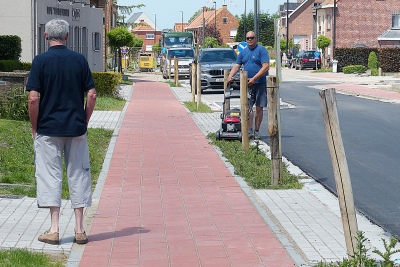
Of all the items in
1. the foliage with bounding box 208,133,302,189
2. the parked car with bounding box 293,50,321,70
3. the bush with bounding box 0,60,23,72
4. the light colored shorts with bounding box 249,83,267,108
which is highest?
the parked car with bounding box 293,50,321,70

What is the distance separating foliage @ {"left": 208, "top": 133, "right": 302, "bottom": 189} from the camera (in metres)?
11.2

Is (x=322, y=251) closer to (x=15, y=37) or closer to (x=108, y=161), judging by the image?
(x=108, y=161)

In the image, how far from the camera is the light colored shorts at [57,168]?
7.61 meters

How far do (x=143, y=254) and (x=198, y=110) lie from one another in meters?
17.2

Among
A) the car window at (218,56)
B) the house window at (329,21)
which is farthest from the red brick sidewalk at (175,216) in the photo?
the house window at (329,21)

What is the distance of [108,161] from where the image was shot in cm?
1336

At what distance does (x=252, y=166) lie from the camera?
12.6 m

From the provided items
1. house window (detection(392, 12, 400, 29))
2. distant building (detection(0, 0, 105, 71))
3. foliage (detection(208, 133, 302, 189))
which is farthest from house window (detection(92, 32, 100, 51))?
house window (detection(392, 12, 400, 29))

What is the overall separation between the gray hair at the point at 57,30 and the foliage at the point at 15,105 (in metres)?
10.7

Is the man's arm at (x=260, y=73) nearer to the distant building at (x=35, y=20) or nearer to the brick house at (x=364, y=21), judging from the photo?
the distant building at (x=35, y=20)

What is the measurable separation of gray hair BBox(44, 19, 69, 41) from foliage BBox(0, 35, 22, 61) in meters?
21.4

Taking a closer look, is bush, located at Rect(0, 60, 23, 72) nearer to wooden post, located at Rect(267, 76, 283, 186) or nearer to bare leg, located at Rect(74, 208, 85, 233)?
wooden post, located at Rect(267, 76, 283, 186)

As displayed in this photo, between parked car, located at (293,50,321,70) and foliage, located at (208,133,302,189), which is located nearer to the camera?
foliage, located at (208,133,302,189)

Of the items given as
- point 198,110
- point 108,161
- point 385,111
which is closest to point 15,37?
point 198,110
